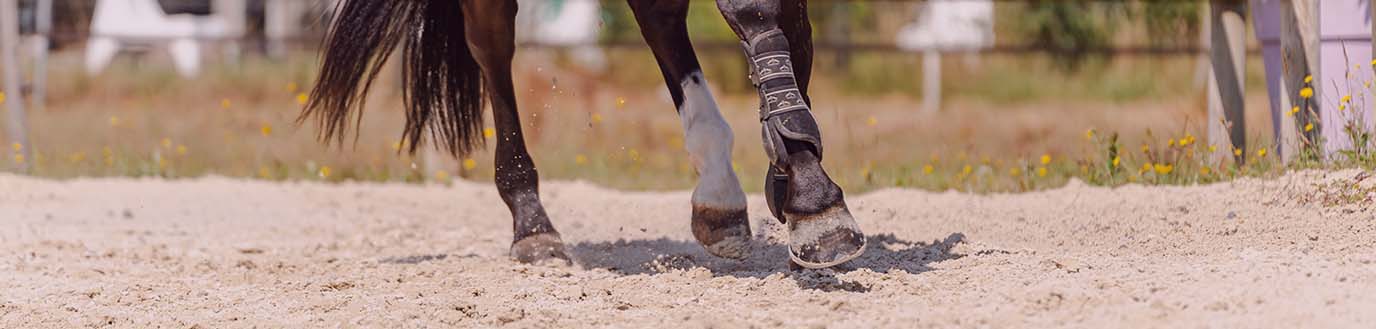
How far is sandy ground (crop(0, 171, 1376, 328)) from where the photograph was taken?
120 inches

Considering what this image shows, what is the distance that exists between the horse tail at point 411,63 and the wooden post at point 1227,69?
8.58ft

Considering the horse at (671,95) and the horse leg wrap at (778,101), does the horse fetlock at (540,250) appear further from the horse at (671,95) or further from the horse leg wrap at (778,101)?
the horse leg wrap at (778,101)

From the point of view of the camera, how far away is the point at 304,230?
5.65 m

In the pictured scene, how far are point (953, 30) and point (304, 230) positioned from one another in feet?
28.6

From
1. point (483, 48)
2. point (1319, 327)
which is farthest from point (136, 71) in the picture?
point (1319, 327)

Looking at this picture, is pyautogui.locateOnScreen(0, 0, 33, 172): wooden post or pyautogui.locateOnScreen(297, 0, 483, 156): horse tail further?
pyautogui.locateOnScreen(0, 0, 33, 172): wooden post

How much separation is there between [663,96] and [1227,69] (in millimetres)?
6942

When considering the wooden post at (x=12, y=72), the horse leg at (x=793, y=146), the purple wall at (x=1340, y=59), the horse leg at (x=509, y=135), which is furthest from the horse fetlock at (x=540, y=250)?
the wooden post at (x=12, y=72)

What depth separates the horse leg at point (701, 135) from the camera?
3689mm

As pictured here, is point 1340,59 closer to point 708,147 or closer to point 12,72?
point 708,147

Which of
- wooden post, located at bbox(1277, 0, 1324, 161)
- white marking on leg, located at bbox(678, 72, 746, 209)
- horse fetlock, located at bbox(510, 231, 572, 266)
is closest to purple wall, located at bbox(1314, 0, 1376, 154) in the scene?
wooden post, located at bbox(1277, 0, 1324, 161)

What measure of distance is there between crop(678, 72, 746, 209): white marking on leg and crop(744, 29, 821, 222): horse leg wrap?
371 mm

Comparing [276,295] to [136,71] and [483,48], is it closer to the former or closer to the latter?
[483,48]

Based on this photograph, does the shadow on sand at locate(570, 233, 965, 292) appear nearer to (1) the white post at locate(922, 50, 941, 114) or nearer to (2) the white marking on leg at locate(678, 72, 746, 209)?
(2) the white marking on leg at locate(678, 72, 746, 209)
